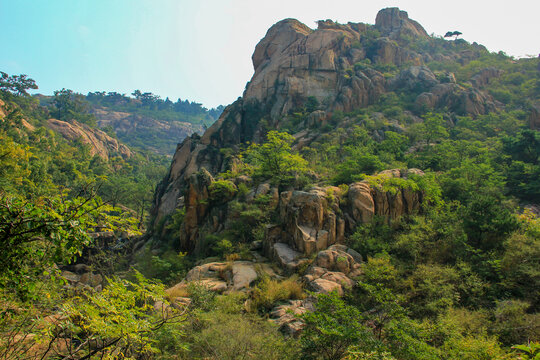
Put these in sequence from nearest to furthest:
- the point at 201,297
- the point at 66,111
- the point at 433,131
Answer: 1. the point at 201,297
2. the point at 433,131
3. the point at 66,111

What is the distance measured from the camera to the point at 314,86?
136 ft

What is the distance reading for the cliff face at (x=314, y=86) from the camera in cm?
3472

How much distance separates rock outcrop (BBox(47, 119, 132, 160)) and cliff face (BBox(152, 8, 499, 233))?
28.0m

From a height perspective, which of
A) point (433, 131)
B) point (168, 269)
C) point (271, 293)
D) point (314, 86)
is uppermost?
point (314, 86)

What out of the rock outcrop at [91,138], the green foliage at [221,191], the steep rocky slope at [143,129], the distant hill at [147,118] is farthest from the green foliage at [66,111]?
the green foliage at [221,191]

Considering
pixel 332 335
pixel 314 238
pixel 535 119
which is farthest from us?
pixel 535 119

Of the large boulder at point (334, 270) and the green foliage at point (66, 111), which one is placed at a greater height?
the green foliage at point (66, 111)

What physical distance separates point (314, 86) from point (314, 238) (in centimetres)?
3218

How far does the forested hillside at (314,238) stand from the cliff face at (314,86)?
1.05 ft

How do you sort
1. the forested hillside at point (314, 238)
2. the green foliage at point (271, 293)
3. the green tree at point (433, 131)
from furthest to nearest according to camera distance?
the green tree at point (433, 131) → the green foliage at point (271, 293) → the forested hillside at point (314, 238)

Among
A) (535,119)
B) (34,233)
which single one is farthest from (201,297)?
(535,119)

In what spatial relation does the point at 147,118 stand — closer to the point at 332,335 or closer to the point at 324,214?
the point at 324,214

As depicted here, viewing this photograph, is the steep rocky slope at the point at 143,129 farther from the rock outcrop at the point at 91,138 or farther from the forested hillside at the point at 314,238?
the forested hillside at the point at 314,238

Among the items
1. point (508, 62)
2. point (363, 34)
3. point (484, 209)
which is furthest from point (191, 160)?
point (508, 62)
